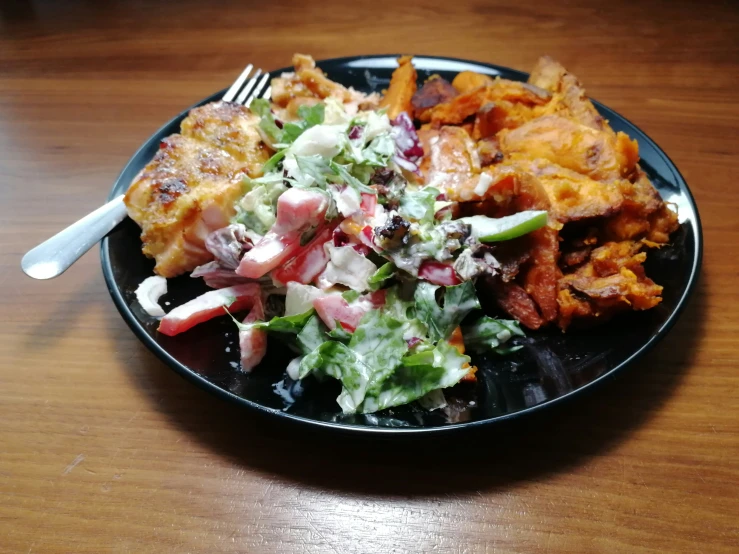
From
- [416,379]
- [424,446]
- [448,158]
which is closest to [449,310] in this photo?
[416,379]

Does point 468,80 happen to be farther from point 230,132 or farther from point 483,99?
point 230,132

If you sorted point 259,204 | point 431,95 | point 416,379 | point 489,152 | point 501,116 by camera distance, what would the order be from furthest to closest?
1. point 431,95
2. point 501,116
3. point 489,152
4. point 259,204
5. point 416,379

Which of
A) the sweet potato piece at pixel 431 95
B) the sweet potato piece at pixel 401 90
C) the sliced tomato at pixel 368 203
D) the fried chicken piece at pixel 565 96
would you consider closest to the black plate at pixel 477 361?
the fried chicken piece at pixel 565 96

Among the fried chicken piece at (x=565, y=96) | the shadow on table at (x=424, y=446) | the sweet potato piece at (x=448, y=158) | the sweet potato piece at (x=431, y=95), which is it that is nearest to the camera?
the shadow on table at (x=424, y=446)

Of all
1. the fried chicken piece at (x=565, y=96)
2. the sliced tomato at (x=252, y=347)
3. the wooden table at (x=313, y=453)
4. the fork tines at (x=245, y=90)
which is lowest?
the wooden table at (x=313, y=453)

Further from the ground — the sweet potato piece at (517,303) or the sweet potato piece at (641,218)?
the sweet potato piece at (641,218)

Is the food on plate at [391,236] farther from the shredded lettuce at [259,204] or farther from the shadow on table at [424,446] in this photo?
the shadow on table at [424,446]
